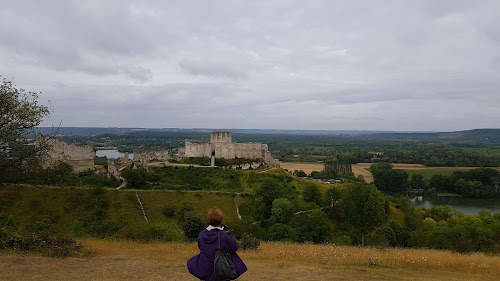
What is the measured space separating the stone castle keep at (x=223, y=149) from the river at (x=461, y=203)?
3105 centimetres

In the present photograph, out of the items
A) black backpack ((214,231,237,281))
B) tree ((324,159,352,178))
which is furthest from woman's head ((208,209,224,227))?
tree ((324,159,352,178))

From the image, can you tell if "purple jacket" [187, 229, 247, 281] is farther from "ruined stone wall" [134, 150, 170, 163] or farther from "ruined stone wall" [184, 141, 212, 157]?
"ruined stone wall" [134, 150, 170, 163]

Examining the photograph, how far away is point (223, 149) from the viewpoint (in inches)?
2346

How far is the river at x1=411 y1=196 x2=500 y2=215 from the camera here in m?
58.2

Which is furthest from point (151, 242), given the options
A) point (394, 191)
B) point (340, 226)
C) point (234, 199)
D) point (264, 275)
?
point (394, 191)

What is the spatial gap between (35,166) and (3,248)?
318cm

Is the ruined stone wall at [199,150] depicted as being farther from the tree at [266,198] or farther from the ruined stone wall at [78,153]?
the tree at [266,198]

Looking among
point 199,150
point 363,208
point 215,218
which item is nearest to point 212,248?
point 215,218

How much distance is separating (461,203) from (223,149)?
47.8 meters

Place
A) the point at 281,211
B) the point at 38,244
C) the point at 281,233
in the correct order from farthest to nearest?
the point at 281,211 → the point at 281,233 → the point at 38,244

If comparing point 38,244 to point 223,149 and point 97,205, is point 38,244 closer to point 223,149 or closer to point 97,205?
point 97,205

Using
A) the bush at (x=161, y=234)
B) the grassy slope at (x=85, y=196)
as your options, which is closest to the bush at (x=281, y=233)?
the grassy slope at (x=85, y=196)

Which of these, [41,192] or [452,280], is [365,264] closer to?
[452,280]

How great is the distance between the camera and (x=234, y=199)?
3834 cm
